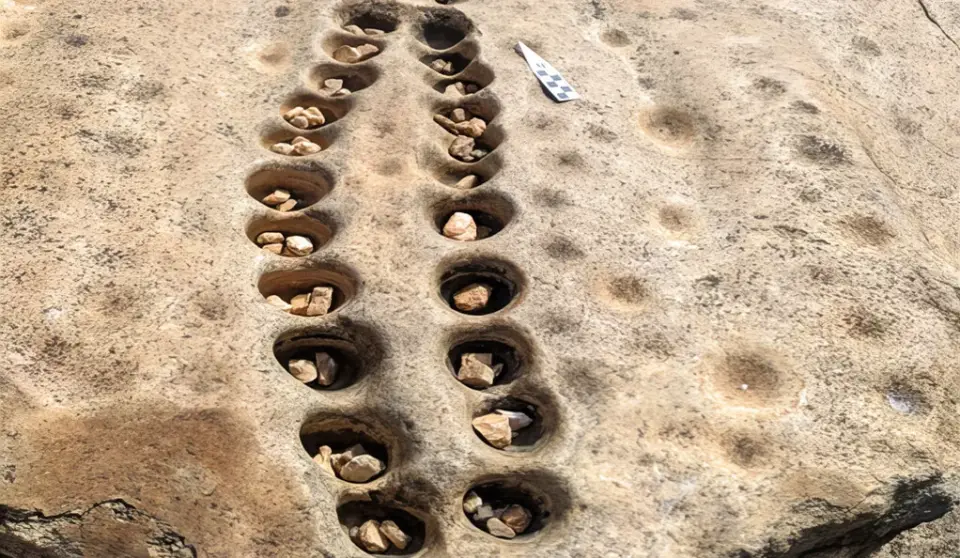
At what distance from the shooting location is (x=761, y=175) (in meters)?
2.83

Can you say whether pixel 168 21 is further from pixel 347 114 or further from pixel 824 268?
pixel 824 268

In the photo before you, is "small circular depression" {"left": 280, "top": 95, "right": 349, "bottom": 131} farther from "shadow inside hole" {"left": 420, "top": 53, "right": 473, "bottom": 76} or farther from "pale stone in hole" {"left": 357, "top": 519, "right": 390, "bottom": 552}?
"pale stone in hole" {"left": 357, "top": 519, "right": 390, "bottom": 552}

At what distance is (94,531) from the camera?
196 centimetres

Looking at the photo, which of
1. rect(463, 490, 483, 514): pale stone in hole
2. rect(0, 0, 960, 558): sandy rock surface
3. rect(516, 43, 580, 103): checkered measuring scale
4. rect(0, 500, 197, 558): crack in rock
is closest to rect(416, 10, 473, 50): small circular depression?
rect(0, 0, 960, 558): sandy rock surface

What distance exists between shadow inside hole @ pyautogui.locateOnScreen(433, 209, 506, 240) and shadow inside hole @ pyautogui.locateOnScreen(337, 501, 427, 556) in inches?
30.3

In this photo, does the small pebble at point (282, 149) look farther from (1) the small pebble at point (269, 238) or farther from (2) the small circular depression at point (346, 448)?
(2) the small circular depression at point (346, 448)

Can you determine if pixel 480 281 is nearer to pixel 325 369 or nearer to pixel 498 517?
pixel 325 369

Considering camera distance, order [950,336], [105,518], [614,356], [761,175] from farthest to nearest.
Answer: [761,175]
[950,336]
[614,356]
[105,518]

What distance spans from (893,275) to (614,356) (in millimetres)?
753

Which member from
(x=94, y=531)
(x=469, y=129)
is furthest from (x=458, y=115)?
(x=94, y=531)

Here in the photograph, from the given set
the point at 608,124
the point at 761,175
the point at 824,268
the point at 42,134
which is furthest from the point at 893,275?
the point at 42,134

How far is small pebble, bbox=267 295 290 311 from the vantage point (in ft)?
7.95

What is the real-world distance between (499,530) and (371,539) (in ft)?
0.79

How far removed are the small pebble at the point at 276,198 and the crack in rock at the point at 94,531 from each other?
0.94 m
